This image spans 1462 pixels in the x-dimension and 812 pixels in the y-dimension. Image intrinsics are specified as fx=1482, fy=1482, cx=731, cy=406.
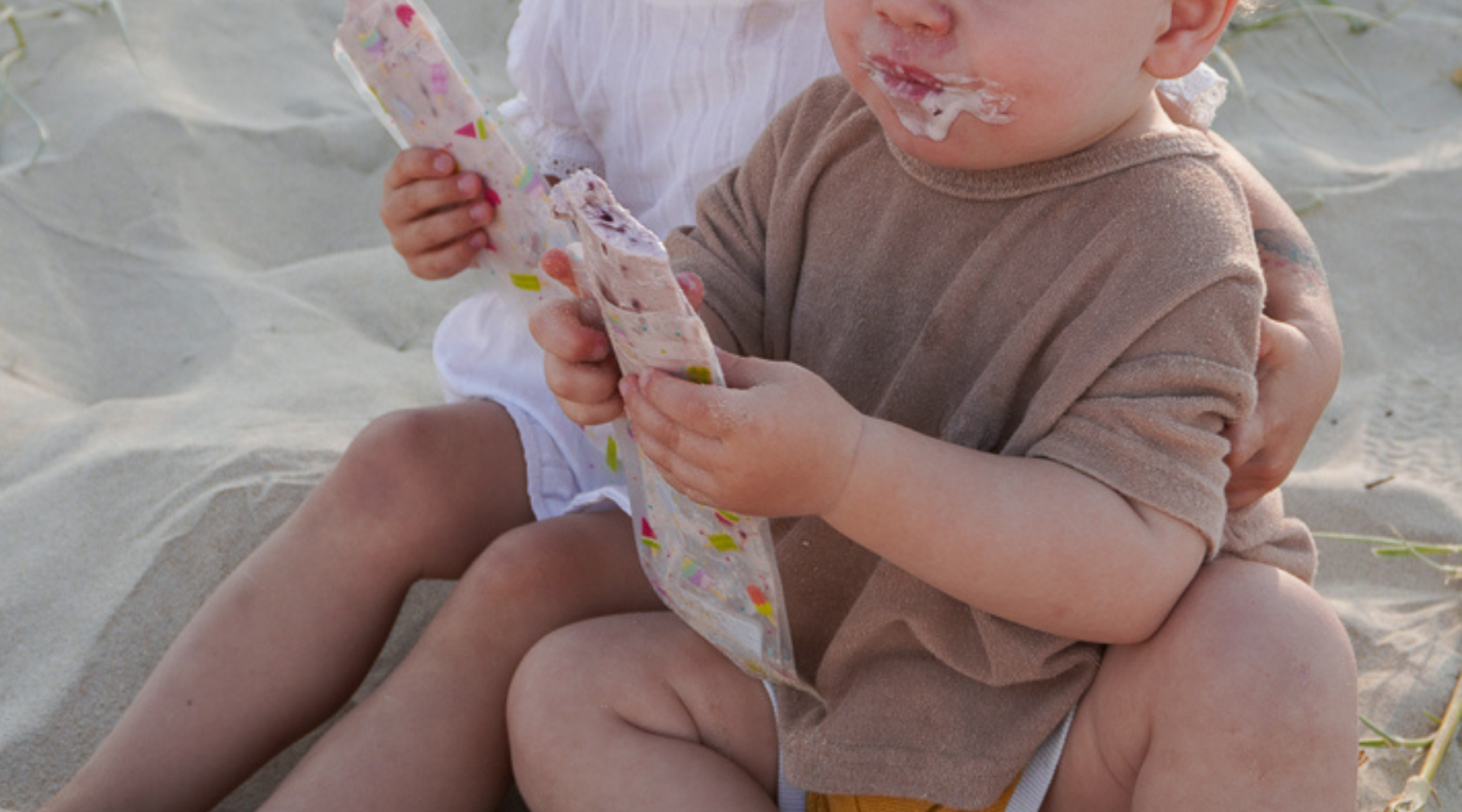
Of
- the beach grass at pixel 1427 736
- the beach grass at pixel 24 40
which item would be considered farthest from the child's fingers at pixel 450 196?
the beach grass at pixel 24 40

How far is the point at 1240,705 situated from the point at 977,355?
34cm

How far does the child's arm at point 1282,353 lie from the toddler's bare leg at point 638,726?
17.1 inches

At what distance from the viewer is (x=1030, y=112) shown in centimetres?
106

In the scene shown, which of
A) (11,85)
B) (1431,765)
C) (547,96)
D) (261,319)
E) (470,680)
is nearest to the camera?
(470,680)

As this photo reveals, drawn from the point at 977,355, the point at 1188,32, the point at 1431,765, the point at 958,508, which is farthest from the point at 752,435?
the point at 1431,765

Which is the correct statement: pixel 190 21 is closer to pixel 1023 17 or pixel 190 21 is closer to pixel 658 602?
pixel 658 602

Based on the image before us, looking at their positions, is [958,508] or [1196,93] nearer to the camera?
[958,508]

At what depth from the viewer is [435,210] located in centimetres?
137

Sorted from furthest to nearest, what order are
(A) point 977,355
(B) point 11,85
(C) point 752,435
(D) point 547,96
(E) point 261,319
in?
(B) point 11,85
(E) point 261,319
(D) point 547,96
(A) point 977,355
(C) point 752,435

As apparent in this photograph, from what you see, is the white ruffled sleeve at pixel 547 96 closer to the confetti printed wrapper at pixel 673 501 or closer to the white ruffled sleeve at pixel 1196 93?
the confetti printed wrapper at pixel 673 501

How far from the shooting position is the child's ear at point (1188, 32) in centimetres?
107

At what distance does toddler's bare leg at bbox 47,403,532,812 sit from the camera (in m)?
1.27

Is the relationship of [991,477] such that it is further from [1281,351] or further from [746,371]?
[1281,351]

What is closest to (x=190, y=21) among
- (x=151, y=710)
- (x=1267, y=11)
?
(x=151, y=710)
